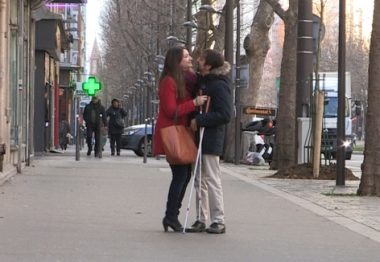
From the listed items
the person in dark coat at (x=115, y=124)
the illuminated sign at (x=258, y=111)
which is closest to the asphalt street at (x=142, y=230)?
the illuminated sign at (x=258, y=111)

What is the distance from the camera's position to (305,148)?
1850cm

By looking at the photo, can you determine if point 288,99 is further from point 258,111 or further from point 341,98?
point 258,111

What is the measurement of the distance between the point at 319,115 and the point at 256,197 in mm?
4178

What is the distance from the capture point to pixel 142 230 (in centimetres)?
927

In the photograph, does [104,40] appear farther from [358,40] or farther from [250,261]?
[250,261]

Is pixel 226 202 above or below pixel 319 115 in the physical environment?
below

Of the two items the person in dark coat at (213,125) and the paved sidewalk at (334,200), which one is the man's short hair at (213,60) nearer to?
the person in dark coat at (213,125)

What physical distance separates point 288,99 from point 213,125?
470 inches

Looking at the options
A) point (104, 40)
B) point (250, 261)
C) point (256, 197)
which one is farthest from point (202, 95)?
point (104, 40)

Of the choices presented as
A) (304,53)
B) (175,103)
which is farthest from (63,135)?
(175,103)

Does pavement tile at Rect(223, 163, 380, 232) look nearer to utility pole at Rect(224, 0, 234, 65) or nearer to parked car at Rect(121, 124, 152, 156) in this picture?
utility pole at Rect(224, 0, 234, 65)

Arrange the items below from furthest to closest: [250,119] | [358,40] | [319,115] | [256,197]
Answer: [358,40]
[250,119]
[319,115]
[256,197]

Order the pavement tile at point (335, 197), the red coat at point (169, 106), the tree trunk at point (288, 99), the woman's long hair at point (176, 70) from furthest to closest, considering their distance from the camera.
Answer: the tree trunk at point (288, 99) < the pavement tile at point (335, 197) < the woman's long hair at point (176, 70) < the red coat at point (169, 106)

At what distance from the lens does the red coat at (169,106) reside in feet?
28.6
